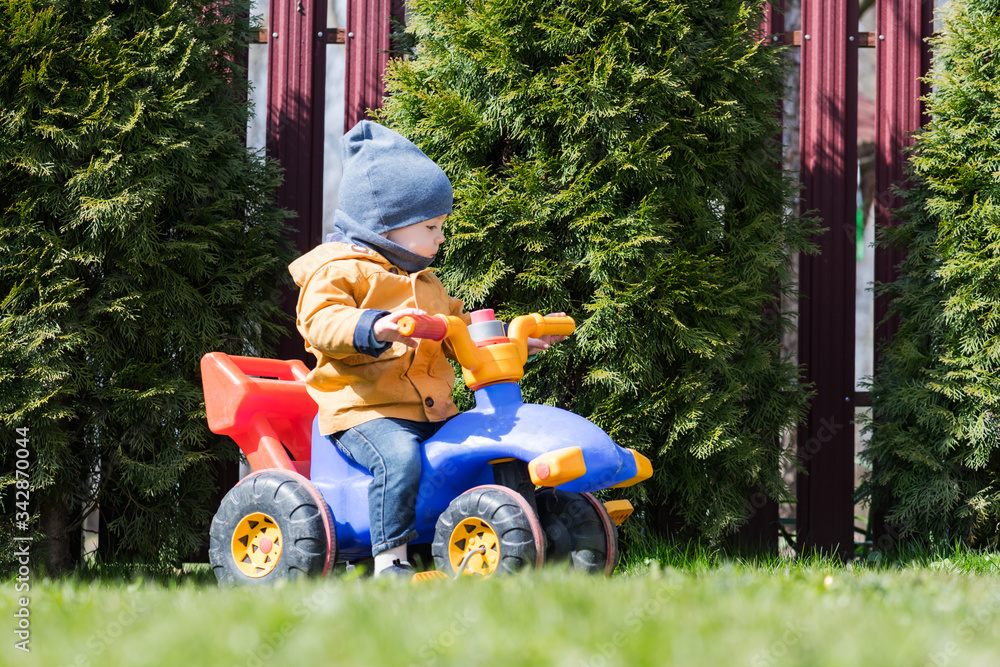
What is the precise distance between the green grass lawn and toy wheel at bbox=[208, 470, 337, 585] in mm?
590

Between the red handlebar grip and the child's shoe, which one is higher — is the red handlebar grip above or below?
above

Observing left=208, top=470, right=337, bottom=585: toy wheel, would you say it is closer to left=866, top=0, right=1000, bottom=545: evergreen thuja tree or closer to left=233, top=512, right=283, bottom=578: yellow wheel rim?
left=233, top=512, right=283, bottom=578: yellow wheel rim

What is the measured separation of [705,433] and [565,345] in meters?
0.75

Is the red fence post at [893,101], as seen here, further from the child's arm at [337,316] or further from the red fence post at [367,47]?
the child's arm at [337,316]

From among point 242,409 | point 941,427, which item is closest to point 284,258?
point 242,409

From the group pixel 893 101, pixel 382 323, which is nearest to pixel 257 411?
pixel 382 323

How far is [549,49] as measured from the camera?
12.7 ft

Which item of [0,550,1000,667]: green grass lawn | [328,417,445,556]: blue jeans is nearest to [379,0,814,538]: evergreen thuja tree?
[328,417,445,556]: blue jeans

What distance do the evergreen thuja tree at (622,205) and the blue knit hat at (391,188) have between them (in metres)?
0.83

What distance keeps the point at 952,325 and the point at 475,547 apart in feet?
9.63

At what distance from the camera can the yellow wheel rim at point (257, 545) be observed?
9.25ft

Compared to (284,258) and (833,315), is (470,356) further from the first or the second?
(833,315)

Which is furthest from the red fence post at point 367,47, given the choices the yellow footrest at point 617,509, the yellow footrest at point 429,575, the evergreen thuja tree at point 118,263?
the yellow footrest at point 429,575

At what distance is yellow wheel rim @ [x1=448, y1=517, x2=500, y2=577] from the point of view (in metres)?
2.49
